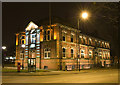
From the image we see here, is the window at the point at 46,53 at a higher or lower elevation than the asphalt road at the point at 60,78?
higher

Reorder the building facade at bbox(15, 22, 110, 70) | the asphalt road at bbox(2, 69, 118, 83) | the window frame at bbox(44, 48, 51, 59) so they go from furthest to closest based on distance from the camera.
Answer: the window frame at bbox(44, 48, 51, 59)
the building facade at bbox(15, 22, 110, 70)
the asphalt road at bbox(2, 69, 118, 83)

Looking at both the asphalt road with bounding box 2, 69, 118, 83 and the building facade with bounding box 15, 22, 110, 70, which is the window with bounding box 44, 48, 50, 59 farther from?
the asphalt road with bounding box 2, 69, 118, 83

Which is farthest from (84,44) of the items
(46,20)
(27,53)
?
(27,53)

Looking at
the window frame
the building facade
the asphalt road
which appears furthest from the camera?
the window frame

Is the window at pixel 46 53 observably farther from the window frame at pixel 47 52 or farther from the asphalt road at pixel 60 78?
the asphalt road at pixel 60 78

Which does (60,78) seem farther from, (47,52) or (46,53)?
→ (46,53)

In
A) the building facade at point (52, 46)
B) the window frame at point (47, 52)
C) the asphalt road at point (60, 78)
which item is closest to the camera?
the asphalt road at point (60, 78)

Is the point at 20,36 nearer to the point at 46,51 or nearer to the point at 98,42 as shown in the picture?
the point at 46,51

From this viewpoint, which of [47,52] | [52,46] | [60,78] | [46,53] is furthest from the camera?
[46,53]

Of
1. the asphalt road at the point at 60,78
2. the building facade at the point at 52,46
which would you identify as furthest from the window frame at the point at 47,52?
the asphalt road at the point at 60,78

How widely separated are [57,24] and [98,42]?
22753 mm

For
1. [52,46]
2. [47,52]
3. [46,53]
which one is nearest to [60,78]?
[52,46]

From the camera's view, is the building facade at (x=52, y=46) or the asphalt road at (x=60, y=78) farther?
the building facade at (x=52, y=46)

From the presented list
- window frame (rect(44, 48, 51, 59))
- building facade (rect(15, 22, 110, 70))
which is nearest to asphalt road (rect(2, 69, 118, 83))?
building facade (rect(15, 22, 110, 70))
